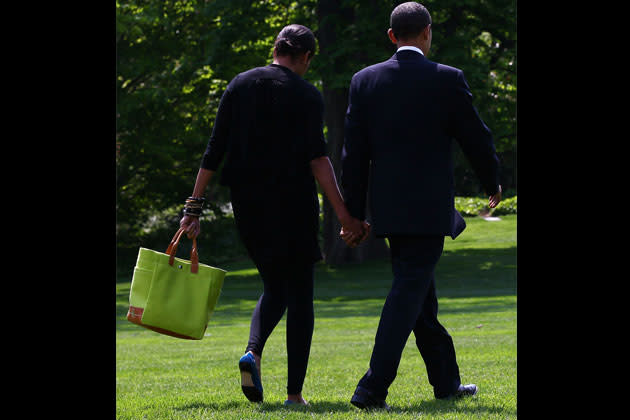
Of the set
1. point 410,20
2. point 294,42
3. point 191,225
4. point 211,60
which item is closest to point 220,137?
point 191,225

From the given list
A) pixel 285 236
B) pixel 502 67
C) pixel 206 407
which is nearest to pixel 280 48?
pixel 285 236

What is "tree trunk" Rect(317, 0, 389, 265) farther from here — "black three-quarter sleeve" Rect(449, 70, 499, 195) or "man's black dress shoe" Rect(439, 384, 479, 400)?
"black three-quarter sleeve" Rect(449, 70, 499, 195)

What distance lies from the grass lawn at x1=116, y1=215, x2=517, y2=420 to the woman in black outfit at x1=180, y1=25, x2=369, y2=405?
1.54 feet

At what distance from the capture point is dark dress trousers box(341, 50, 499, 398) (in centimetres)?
524

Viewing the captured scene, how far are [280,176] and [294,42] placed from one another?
77cm

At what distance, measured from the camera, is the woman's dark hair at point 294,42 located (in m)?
5.53

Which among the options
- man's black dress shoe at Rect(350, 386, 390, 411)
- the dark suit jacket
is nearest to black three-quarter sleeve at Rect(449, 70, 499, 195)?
the dark suit jacket

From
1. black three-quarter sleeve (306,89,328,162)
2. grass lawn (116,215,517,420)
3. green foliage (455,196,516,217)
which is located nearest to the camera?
grass lawn (116,215,517,420)

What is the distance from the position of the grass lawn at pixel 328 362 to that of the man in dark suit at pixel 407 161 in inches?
19.5

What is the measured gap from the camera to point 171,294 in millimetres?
5355

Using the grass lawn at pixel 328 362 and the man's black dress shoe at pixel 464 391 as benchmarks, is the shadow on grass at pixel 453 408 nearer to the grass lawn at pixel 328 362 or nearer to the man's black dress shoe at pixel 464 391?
the grass lawn at pixel 328 362
